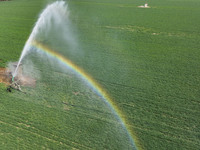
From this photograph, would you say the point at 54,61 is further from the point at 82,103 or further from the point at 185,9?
the point at 185,9

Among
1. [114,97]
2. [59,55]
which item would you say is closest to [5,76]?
[59,55]

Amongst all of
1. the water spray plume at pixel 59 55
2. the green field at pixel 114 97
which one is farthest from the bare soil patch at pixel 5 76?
the green field at pixel 114 97

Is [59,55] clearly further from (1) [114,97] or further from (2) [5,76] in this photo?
(1) [114,97]

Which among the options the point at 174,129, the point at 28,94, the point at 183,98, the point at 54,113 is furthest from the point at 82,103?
the point at 183,98

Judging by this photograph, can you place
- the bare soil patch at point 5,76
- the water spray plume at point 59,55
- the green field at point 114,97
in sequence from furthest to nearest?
the bare soil patch at point 5,76 → the water spray plume at point 59,55 → the green field at point 114,97

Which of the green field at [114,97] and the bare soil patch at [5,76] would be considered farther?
the bare soil patch at [5,76]

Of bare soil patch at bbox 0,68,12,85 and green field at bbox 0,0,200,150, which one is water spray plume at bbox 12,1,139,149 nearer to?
green field at bbox 0,0,200,150

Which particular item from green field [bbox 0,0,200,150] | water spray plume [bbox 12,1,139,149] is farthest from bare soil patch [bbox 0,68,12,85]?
green field [bbox 0,0,200,150]

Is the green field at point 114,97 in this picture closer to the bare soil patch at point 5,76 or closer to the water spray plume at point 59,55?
the water spray plume at point 59,55
